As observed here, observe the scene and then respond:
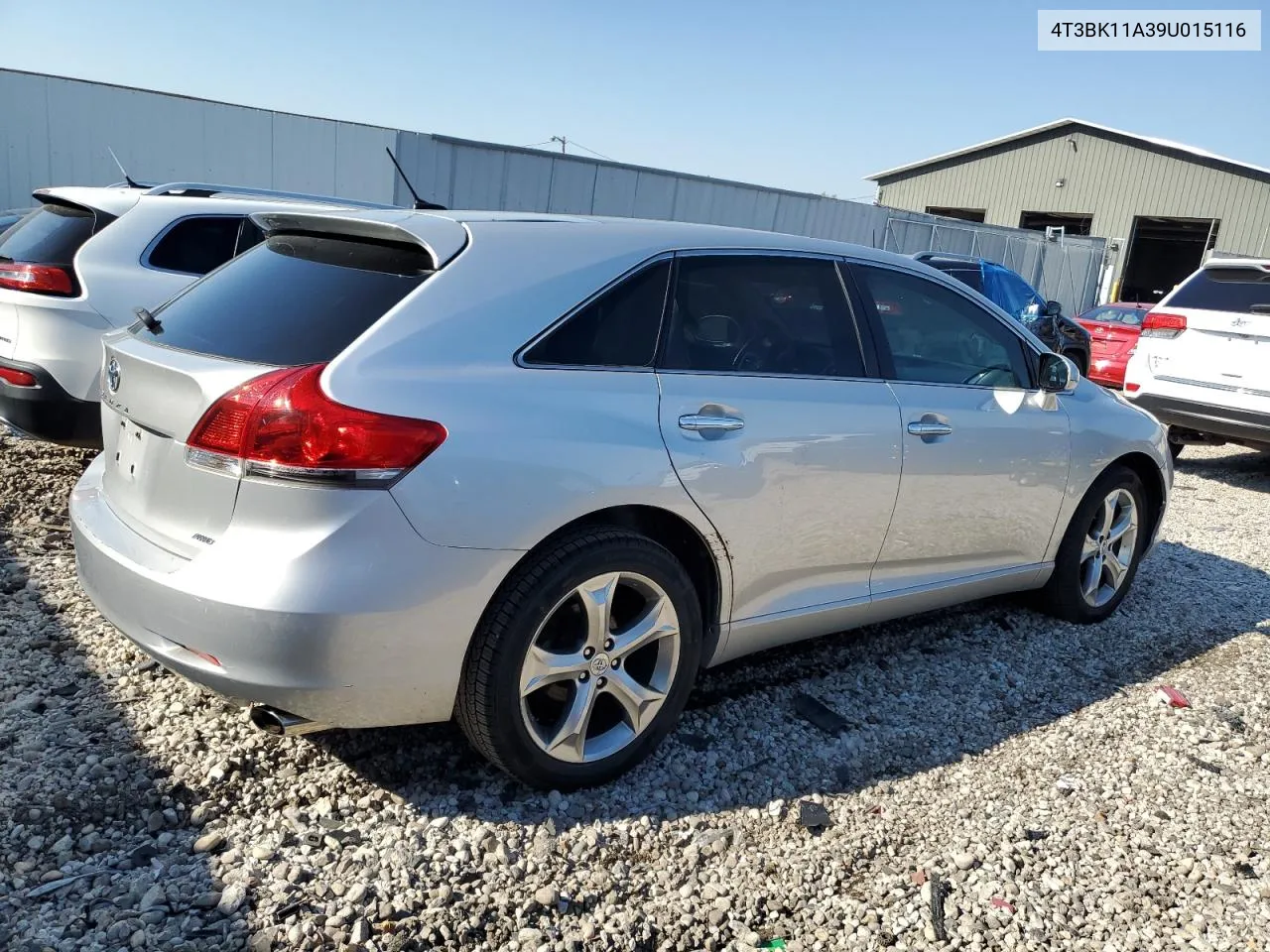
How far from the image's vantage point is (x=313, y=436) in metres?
2.34

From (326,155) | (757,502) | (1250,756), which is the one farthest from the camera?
(326,155)

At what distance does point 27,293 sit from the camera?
4996 millimetres

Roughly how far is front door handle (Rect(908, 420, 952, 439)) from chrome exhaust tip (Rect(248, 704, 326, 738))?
223 centimetres

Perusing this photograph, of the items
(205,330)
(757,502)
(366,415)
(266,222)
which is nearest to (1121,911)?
(757,502)

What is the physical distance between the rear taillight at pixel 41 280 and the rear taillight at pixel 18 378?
16.7 inches

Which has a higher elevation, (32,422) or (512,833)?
(32,422)

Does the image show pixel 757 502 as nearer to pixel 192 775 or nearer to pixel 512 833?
pixel 512 833

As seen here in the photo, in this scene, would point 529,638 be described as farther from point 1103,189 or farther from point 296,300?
point 1103,189

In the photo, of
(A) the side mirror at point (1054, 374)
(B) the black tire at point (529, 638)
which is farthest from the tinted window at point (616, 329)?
(A) the side mirror at point (1054, 374)

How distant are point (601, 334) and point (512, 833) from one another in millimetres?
Answer: 1428

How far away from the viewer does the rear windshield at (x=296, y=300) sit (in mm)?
2541

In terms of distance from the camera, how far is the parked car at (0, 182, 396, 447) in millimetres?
4891

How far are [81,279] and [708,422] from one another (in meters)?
3.85

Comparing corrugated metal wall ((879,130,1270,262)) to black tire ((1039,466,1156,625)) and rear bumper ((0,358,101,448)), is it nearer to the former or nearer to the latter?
black tire ((1039,466,1156,625))
